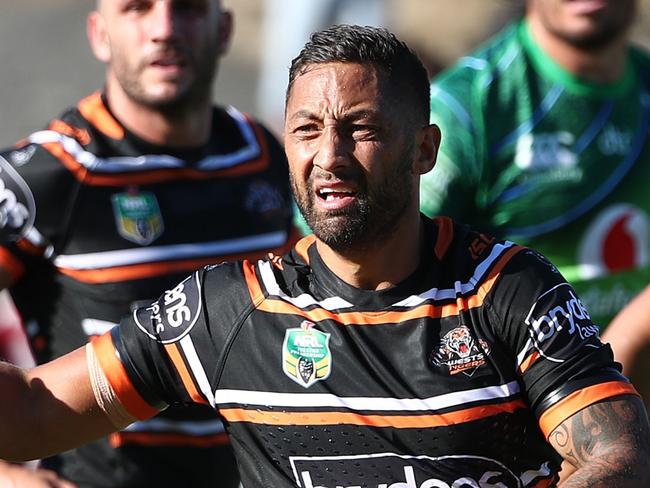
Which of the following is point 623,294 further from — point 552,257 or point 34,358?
point 34,358

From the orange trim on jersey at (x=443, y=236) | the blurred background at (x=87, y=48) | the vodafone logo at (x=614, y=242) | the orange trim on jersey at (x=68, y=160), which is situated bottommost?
the blurred background at (x=87, y=48)

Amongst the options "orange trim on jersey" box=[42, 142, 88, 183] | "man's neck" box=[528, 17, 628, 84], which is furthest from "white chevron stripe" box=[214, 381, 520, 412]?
"man's neck" box=[528, 17, 628, 84]

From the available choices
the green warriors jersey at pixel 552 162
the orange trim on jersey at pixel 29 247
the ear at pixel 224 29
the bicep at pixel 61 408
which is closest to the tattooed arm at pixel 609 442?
the bicep at pixel 61 408

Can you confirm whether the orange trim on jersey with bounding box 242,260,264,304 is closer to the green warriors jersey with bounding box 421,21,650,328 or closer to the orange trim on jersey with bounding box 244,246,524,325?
the orange trim on jersey with bounding box 244,246,524,325

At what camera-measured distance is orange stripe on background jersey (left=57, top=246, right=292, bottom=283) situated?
16.7 feet

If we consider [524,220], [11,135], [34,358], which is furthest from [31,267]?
[11,135]

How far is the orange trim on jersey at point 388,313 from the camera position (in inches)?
142

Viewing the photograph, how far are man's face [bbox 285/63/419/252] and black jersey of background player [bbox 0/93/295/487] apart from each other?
1.57m

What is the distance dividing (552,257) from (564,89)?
64 centimetres

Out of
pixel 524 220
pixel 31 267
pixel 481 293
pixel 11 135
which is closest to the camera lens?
pixel 481 293

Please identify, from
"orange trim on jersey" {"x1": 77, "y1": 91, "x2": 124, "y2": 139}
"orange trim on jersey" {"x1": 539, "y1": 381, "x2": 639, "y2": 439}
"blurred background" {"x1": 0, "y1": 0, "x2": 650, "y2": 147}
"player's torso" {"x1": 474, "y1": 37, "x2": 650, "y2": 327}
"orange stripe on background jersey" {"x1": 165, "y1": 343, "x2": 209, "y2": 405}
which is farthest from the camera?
"blurred background" {"x1": 0, "y1": 0, "x2": 650, "y2": 147}

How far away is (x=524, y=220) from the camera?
5504mm

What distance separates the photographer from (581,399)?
3.43 meters

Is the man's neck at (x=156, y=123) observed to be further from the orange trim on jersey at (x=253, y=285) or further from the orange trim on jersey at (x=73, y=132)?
the orange trim on jersey at (x=253, y=285)
